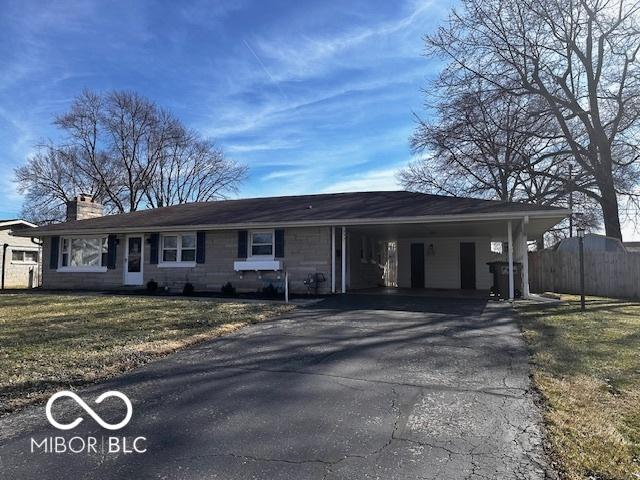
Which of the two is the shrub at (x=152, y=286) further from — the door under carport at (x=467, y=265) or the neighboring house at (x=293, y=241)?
the door under carport at (x=467, y=265)

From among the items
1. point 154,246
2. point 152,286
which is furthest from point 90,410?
point 154,246

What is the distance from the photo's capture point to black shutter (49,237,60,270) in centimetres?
1848

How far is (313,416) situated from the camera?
13.0 ft

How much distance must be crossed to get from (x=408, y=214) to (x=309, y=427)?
1031cm

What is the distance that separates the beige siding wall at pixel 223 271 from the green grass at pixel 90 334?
11.7 feet

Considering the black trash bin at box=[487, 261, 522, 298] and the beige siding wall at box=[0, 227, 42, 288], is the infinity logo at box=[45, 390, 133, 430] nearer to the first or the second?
the black trash bin at box=[487, 261, 522, 298]

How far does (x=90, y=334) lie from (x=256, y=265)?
804 centimetres

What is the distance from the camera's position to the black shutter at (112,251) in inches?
685

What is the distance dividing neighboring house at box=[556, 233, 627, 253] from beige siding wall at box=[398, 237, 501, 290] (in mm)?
4082

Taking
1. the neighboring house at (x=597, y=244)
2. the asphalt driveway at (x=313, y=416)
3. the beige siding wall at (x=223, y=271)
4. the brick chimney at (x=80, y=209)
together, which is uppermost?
the brick chimney at (x=80, y=209)

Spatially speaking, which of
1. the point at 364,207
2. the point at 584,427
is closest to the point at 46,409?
the point at 584,427

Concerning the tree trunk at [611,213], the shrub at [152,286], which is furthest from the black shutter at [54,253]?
the tree trunk at [611,213]

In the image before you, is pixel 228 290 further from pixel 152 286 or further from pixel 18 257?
pixel 18 257

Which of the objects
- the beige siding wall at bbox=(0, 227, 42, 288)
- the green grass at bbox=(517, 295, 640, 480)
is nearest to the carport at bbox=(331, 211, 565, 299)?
the green grass at bbox=(517, 295, 640, 480)
